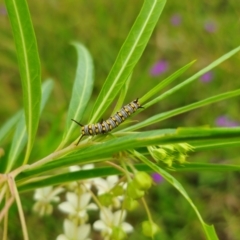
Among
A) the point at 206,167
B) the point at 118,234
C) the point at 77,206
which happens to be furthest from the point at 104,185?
the point at 206,167

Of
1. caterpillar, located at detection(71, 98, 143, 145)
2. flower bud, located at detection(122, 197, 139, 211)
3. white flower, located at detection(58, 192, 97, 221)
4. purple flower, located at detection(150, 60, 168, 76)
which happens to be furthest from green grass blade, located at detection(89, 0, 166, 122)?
purple flower, located at detection(150, 60, 168, 76)

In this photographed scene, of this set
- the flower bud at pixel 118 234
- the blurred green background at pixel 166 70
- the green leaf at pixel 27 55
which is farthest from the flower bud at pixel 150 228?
the blurred green background at pixel 166 70

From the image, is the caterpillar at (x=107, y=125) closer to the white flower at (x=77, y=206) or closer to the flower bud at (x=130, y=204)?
the flower bud at (x=130, y=204)

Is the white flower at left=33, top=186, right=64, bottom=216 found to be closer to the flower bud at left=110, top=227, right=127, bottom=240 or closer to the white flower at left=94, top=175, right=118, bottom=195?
the white flower at left=94, top=175, right=118, bottom=195

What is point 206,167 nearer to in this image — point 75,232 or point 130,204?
point 130,204

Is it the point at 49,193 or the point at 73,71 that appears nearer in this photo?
the point at 49,193

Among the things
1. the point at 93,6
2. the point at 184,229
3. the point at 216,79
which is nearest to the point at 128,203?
the point at 184,229

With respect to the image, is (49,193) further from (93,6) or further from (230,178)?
(93,6)
